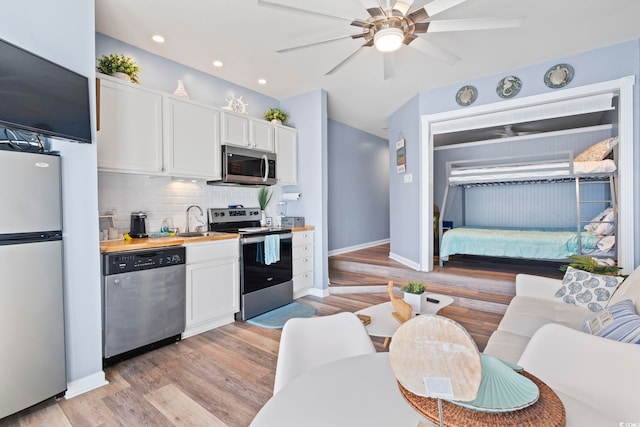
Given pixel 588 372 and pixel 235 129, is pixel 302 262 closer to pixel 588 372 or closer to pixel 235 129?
pixel 235 129

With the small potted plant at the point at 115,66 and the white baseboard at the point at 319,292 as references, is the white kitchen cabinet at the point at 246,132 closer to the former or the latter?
the small potted plant at the point at 115,66

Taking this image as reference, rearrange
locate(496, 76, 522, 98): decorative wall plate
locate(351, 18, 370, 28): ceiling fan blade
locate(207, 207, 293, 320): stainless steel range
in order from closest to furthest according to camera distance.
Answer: locate(351, 18, 370, 28): ceiling fan blade → locate(207, 207, 293, 320): stainless steel range → locate(496, 76, 522, 98): decorative wall plate

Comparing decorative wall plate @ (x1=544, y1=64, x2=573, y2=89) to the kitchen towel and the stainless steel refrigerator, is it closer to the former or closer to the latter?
the kitchen towel

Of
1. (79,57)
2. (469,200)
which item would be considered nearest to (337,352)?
(79,57)

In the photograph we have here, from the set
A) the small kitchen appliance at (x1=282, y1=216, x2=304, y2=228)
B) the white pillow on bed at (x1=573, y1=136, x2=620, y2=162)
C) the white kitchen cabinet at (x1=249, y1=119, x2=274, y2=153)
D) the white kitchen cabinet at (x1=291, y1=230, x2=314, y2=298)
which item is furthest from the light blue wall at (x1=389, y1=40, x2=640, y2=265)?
the white kitchen cabinet at (x1=249, y1=119, x2=274, y2=153)

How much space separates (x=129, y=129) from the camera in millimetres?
2666

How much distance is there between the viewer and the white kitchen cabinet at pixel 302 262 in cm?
393

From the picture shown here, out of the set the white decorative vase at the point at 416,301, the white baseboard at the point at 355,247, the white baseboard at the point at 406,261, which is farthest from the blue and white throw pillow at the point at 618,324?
the white baseboard at the point at 355,247

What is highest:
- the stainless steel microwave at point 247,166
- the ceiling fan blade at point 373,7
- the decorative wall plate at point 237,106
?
the decorative wall plate at point 237,106

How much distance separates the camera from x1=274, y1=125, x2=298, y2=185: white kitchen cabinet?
4098mm

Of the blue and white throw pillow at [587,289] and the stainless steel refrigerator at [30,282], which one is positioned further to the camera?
the blue and white throw pillow at [587,289]

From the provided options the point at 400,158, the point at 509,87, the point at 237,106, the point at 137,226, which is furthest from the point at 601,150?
the point at 137,226

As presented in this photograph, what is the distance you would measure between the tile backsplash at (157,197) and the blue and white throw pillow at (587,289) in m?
3.58

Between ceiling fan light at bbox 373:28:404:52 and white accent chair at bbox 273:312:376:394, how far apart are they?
1862 millimetres
